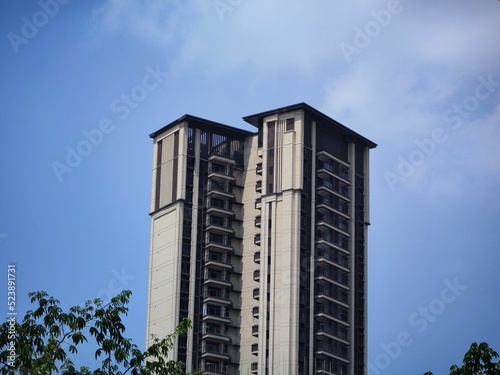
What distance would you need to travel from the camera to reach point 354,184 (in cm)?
13575

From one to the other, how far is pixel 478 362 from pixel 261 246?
305 feet

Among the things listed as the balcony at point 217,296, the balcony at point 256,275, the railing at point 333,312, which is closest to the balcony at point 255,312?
the balcony at point 217,296

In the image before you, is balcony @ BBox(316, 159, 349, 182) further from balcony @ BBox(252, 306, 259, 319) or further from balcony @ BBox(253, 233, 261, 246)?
balcony @ BBox(252, 306, 259, 319)

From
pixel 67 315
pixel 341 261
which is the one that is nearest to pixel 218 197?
pixel 341 261

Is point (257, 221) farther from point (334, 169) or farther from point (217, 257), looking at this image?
point (334, 169)

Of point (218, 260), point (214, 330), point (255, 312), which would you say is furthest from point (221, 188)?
point (214, 330)

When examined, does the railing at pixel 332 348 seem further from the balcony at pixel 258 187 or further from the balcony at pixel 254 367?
the balcony at pixel 258 187

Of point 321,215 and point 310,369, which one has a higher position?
point 321,215

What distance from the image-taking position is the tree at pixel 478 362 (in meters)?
32.4

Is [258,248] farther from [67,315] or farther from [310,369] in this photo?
[67,315]

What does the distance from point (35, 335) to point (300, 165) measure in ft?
308

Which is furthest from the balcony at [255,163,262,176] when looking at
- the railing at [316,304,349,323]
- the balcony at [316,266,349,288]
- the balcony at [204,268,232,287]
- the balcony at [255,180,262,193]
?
the railing at [316,304,349,323]

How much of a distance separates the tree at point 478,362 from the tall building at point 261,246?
86.6 m

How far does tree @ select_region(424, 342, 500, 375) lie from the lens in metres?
32.4
